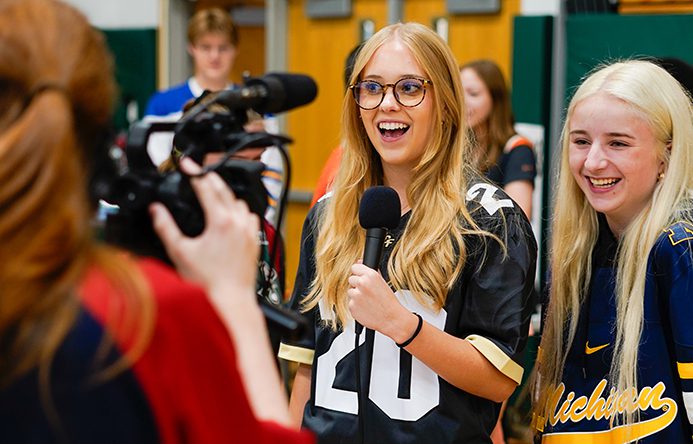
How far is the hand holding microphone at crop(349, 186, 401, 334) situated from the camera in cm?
200

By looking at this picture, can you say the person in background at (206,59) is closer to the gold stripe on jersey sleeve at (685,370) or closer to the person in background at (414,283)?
the person in background at (414,283)

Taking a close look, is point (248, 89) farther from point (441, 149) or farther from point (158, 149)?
point (158, 149)

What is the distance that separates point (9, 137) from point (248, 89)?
0.55m

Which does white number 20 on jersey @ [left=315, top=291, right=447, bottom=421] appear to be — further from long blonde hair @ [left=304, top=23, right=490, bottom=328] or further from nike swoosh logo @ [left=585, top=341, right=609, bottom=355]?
nike swoosh logo @ [left=585, top=341, right=609, bottom=355]

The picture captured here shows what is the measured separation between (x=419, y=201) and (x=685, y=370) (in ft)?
2.22

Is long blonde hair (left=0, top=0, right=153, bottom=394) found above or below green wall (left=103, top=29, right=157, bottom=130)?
below

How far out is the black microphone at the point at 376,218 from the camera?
2006 mm

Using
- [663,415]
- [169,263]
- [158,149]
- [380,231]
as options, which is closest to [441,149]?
[380,231]

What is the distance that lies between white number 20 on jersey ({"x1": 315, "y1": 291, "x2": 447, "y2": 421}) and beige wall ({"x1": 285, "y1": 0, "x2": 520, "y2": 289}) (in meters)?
4.30

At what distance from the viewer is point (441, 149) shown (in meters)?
2.34

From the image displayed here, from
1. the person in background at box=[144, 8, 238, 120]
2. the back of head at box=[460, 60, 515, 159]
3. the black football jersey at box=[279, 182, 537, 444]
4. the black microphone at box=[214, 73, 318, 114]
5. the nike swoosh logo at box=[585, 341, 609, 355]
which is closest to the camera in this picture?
the black microphone at box=[214, 73, 318, 114]

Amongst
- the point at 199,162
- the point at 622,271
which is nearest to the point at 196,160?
the point at 199,162

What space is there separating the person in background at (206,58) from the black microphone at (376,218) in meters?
3.46

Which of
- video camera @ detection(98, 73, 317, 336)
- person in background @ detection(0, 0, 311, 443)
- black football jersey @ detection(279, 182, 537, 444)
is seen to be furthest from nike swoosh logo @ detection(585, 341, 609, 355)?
person in background @ detection(0, 0, 311, 443)
